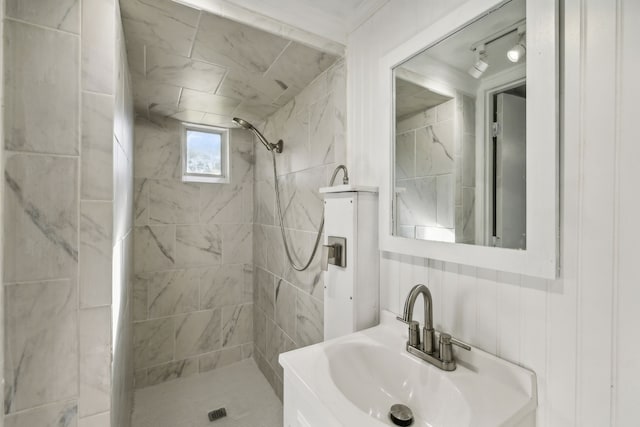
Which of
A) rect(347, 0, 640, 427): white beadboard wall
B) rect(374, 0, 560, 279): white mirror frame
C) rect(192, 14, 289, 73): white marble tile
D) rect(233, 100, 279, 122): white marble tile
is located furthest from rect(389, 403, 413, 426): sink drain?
rect(233, 100, 279, 122): white marble tile

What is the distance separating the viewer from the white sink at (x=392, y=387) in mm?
699

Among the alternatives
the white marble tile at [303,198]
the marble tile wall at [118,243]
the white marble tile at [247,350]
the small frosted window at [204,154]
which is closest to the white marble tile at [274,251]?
the white marble tile at [303,198]

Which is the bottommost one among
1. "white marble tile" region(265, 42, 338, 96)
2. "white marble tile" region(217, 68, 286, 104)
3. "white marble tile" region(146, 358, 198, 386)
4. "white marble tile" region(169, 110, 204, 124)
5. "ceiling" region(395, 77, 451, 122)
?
"white marble tile" region(146, 358, 198, 386)

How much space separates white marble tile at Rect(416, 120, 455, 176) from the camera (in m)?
0.95

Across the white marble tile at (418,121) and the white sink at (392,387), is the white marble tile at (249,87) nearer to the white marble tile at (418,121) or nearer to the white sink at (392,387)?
the white marble tile at (418,121)

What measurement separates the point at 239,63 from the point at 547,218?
1.41 meters

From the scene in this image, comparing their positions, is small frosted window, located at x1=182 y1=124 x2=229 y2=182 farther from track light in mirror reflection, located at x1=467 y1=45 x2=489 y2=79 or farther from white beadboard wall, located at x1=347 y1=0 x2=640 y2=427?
white beadboard wall, located at x1=347 y1=0 x2=640 y2=427

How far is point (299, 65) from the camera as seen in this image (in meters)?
1.46

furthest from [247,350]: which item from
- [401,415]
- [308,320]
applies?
[401,415]

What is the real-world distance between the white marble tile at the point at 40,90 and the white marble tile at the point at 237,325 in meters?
1.88

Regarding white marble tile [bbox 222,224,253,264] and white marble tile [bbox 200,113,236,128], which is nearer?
white marble tile [bbox 200,113,236,128]

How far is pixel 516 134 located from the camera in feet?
2.51

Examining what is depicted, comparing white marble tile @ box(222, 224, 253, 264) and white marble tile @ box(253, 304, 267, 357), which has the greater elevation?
white marble tile @ box(222, 224, 253, 264)

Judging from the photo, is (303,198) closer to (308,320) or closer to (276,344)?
(308,320)
